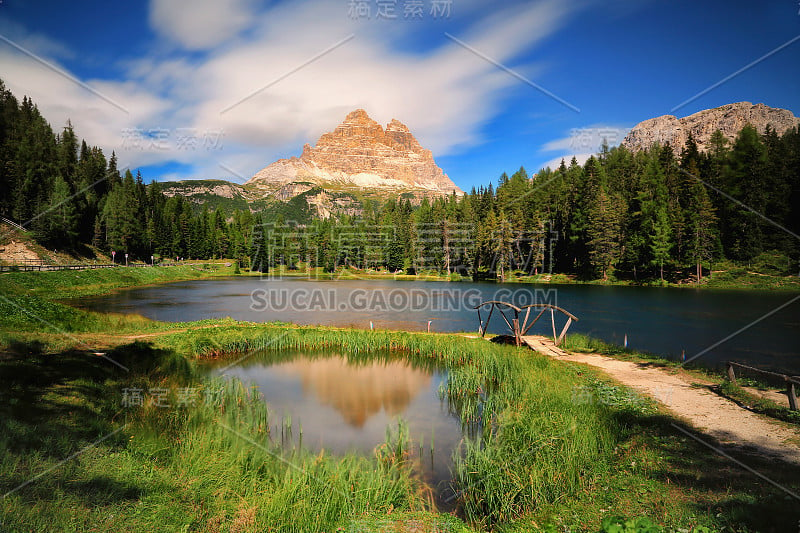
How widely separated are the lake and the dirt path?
21.4 ft

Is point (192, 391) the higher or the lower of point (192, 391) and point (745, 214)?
the lower

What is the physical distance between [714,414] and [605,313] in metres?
29.4

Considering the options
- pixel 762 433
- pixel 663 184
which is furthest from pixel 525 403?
pixel 663 184

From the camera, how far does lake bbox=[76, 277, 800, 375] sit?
2461cm

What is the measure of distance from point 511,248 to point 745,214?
1456 inches

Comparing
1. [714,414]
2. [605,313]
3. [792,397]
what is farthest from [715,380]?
[605,313]

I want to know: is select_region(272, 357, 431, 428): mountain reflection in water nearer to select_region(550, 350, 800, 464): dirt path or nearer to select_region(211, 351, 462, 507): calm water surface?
select_region(211, 351, 462, 507): calm water surface

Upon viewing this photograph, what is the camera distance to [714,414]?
10891mm

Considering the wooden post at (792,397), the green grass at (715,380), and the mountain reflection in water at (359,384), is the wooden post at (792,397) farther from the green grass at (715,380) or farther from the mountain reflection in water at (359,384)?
the mountain reflection in water at (359,384)

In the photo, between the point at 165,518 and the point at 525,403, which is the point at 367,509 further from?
the point at 525,403

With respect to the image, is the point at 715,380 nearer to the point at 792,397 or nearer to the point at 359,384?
the point at 792,397

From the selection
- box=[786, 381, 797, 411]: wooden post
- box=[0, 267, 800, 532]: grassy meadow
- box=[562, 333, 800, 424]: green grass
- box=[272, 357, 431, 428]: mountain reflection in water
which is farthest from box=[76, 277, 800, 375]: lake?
box=[0, 267, 800, 532]: grassy meadow

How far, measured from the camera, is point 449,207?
110 m

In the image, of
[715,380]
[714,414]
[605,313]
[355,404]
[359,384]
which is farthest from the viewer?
[605,313]
